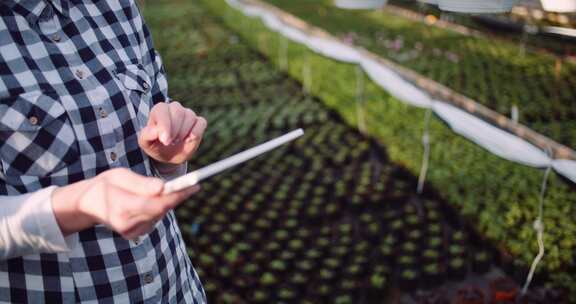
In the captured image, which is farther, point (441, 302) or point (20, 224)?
point (441, 302)

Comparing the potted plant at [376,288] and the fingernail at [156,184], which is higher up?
the fingernail at [156,184]

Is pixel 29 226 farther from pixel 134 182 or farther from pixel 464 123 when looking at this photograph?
pixel 464 123

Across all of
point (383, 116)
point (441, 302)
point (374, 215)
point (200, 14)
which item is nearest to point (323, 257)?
point (374, 215)

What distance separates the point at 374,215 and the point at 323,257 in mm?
705

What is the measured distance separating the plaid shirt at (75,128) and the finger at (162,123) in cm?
12

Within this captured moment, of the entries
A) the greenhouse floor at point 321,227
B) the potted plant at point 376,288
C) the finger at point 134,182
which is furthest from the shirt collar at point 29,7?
the potted plant at point 376,288

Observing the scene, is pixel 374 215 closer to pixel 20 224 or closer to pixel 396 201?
pixel 396 201

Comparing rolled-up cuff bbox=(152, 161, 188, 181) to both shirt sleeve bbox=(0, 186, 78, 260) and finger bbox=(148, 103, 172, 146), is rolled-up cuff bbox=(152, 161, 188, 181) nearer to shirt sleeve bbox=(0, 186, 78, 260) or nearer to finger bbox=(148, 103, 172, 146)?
finger bbox=(148, 103, 172, 146)

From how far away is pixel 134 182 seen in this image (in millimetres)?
650

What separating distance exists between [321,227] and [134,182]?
359 centimetres

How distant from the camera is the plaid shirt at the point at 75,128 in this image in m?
0.82

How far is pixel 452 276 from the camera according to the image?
3.50 meters

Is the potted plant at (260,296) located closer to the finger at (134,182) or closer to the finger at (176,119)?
the finger at (176,119)

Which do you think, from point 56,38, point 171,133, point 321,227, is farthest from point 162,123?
point 321,227
